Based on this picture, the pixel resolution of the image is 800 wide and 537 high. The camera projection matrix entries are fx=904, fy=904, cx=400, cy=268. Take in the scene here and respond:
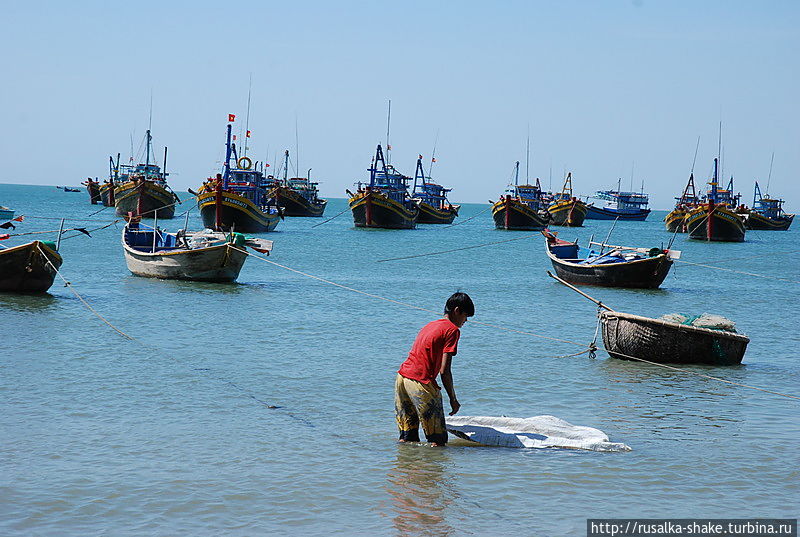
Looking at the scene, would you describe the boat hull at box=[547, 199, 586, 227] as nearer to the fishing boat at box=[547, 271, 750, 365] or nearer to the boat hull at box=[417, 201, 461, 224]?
the boat hull at box=[417, 201, 461, 224]

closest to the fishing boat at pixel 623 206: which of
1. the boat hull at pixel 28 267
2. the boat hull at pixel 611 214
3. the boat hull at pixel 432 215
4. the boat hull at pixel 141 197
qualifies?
the boat hull at pixel 611 214

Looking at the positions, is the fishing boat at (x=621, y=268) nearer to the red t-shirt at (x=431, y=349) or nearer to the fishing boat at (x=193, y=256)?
the fishing boat at (x=193, y=256)

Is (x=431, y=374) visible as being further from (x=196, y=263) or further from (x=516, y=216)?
(x=516, y=216)

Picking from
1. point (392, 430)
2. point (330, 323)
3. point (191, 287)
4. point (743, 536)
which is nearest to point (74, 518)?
point (392, 430)

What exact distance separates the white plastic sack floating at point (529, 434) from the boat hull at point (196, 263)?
16.8 metres

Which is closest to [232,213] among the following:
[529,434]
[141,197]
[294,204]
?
[141,197]

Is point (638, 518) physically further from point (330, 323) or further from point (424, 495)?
point (330, 323)

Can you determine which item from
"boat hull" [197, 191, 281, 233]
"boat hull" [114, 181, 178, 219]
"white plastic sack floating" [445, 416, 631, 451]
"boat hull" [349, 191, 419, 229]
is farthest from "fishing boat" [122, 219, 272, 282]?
"boat hull" [349, 191, 419, 229]

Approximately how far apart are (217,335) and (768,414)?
388 inches

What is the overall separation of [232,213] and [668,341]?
137 ft

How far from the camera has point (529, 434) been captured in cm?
876

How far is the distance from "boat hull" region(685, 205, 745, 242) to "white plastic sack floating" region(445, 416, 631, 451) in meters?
61.0

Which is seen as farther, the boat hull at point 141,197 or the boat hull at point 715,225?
the boat hull at point 141,197

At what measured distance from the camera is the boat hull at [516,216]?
7812 cm
